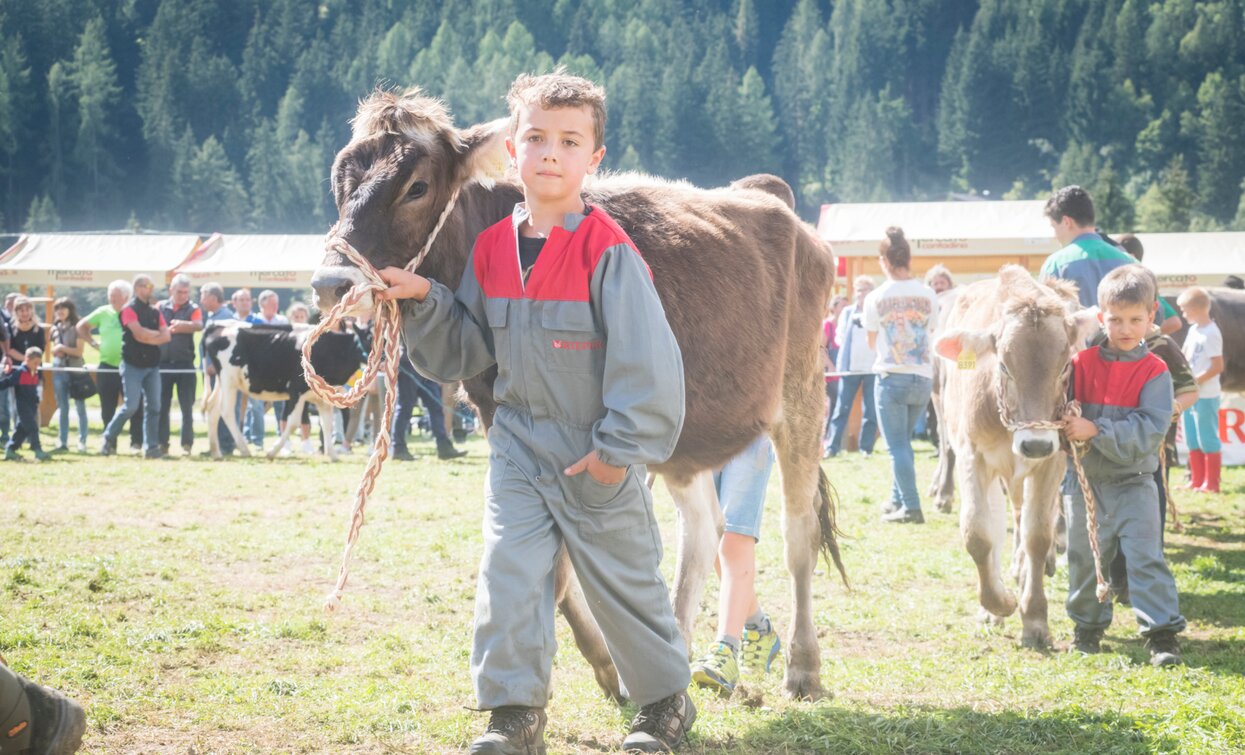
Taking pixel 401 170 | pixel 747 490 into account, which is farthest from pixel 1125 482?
pixel 401 170

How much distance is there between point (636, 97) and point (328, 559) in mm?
118784

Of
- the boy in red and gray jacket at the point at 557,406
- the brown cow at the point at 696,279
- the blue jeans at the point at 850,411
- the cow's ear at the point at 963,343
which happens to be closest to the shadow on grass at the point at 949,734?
the brown cow at the point at 696,279

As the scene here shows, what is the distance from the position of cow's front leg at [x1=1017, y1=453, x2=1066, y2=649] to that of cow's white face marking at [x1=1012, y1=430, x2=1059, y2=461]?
52 centimetres

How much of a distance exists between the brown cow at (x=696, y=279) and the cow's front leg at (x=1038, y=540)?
106 cm

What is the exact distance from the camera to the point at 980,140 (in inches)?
4894

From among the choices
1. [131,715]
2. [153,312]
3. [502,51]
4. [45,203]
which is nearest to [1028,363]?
[131,715]

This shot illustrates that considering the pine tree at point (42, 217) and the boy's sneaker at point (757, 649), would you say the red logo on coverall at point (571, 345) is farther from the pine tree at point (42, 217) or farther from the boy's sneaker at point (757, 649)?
the pine tree at point (42, 217)

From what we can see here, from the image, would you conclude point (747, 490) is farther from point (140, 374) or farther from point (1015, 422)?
point (140, 374)

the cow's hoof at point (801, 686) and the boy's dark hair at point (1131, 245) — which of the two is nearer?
the cow's hoof at point (801, 686)

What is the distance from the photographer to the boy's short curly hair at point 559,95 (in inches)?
142

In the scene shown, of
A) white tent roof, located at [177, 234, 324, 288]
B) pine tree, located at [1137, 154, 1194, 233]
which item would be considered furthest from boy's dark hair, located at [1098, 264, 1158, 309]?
pine tree, located at [1137, 154, 1194, 233]

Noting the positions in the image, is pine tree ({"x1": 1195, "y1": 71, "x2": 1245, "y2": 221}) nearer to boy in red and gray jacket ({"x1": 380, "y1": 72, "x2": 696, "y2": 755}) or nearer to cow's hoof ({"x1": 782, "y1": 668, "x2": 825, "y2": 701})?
cow's hoof ({"x1": 782, "y1": 668, "x2": 825, "y2": 701})

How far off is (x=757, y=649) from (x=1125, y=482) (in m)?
2.03

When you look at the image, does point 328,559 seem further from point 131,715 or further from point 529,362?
point 529,362
